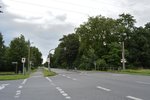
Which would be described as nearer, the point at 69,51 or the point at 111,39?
the point at 111,39

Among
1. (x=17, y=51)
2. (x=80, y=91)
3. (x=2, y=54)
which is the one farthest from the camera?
(x=2, y=54)

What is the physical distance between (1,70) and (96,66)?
38.9 m

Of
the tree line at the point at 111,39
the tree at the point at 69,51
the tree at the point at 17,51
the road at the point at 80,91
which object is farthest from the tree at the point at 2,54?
the road at the point at 80,91

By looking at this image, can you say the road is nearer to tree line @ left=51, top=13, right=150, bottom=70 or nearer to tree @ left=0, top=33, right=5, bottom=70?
tree line @ left=51, top=13, right=150, bottom=70

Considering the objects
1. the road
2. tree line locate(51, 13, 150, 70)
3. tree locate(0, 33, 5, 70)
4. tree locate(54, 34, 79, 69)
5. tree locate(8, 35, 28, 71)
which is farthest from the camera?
tree locate(54, 34, 79, 69)

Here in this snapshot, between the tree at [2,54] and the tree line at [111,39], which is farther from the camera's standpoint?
the tree at [2,54]

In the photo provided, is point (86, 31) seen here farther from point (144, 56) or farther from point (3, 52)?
point (3, 52)

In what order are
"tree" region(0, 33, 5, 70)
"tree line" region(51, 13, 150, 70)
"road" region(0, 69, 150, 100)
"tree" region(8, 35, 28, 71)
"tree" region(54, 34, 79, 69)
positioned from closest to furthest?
"road" region(0, 69, 150, 100) → "tree" region(8, 35, 28, 71) → "tree line" region(51, 13, 150, 70) → "tree" region(0, 33, 5, 70) → "tree" region(54, 34, 79, 69)

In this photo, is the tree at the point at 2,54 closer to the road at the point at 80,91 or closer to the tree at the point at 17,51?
the tree at the point at 17,51

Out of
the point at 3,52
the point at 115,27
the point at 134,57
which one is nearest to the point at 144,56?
the point at 134,57

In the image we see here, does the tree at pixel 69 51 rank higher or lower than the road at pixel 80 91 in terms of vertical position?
higher


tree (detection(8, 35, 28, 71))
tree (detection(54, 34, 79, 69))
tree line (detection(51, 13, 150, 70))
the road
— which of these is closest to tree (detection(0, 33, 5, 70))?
tree (detection(8, 35, 28, 71))

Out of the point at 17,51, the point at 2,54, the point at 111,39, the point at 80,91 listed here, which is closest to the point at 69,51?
the point at 2,54

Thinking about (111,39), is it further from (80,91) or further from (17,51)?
(80,91)
